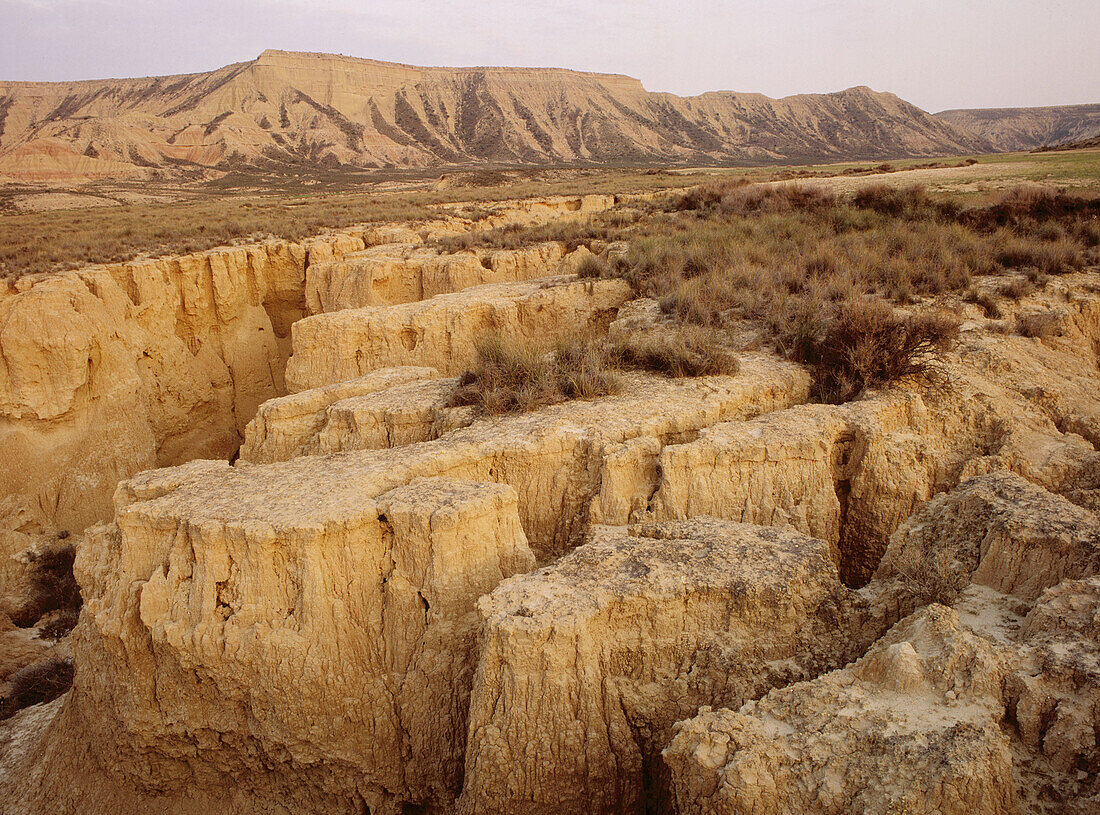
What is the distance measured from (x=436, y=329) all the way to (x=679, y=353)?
4917 millimetres

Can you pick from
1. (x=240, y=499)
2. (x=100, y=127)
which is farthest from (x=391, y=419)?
(x=100, y=127)

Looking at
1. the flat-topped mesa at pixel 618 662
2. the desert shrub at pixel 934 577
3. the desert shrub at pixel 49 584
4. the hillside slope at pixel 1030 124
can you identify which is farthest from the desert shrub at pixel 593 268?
the hillside slope at pixel 1030 124

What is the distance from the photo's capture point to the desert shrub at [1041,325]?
730cm

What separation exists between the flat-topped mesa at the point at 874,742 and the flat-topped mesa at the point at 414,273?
440 inches

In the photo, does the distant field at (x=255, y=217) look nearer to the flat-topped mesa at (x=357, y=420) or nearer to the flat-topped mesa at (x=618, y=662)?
the flat-topped mesa at (x=357, y=420)

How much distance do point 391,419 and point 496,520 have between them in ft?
7.48

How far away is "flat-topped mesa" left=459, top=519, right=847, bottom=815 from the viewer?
12.0 feet

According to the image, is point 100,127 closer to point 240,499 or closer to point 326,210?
point 326,210

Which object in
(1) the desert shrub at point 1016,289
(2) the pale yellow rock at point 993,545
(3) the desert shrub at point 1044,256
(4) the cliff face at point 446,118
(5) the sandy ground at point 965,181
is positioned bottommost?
(2) the pale yellow rock at point 993,545

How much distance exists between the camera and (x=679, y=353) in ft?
21.7

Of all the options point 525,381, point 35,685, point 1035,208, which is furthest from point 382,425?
point 1035,208

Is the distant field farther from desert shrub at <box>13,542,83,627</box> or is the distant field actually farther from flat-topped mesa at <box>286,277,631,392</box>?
flat-topped mesa at <box>286,277,631,392</box>

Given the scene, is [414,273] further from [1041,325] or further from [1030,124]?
[1030,124]

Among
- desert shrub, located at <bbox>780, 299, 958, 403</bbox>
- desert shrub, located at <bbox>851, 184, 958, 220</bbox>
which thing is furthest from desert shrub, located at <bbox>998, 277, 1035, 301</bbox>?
desert shrub, located at <bbox>851, 184, 958, 220</bbox>
